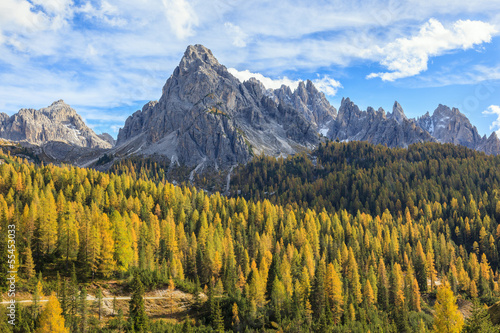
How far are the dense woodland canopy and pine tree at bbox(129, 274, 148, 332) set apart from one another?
0.66 ft

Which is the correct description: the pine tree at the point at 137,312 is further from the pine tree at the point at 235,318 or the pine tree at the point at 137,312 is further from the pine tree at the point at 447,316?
the pine tree at the point at 447,316

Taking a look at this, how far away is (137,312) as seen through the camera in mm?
59406

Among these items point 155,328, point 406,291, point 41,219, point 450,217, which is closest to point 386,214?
point 450,217

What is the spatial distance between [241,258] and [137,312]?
151 feet

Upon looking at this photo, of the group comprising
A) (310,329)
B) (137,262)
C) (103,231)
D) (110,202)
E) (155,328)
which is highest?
(110,202)

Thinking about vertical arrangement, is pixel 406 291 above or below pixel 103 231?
below

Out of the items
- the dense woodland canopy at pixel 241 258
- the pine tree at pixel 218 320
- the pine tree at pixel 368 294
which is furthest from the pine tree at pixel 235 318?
the pine tree at pixel 368 294

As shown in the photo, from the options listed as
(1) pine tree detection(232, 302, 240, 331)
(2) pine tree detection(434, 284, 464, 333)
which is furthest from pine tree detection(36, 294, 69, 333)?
(2) pine tree detection(434, 284, 464, 333)

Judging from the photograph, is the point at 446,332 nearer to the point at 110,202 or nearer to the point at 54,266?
the point at 54,266

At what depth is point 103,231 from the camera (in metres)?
73.0

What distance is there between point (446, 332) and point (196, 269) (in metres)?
67.8

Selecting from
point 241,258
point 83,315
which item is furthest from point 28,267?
point 241,258

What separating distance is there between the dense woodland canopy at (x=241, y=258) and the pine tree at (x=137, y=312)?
0.66 ft

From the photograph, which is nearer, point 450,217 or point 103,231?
point 103,231
